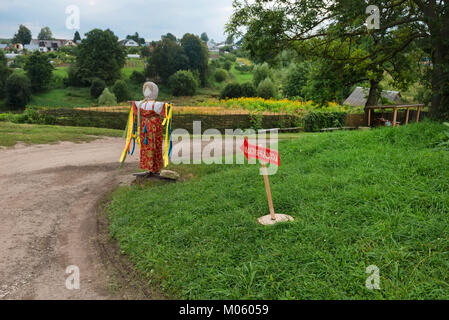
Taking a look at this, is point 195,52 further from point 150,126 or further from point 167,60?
point 150,126

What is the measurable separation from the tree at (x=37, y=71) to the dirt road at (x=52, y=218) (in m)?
44.0

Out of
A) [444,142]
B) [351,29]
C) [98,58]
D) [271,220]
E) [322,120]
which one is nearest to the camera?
[271,220]

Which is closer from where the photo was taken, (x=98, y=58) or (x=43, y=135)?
(x=43, y=135)

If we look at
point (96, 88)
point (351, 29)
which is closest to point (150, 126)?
point (351, 29)

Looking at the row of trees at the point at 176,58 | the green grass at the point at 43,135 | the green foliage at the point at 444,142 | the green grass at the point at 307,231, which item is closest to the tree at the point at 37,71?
the row of trees at the point at 176,58

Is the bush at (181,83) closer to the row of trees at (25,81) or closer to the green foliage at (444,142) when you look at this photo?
the row of trees at (25,81)

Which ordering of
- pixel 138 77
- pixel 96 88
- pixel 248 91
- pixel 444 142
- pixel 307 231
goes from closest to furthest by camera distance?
1. pixel 307 231
2. pixel 444 142
3. pixel 248 91
4. pixel 96 88
5. pixel 138 77

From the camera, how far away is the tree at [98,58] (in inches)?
2016

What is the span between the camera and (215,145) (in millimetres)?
12969

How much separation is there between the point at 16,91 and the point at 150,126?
142 feet

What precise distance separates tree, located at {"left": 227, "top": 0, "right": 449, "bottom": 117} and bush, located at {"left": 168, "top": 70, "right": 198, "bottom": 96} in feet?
115

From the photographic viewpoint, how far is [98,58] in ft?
169
